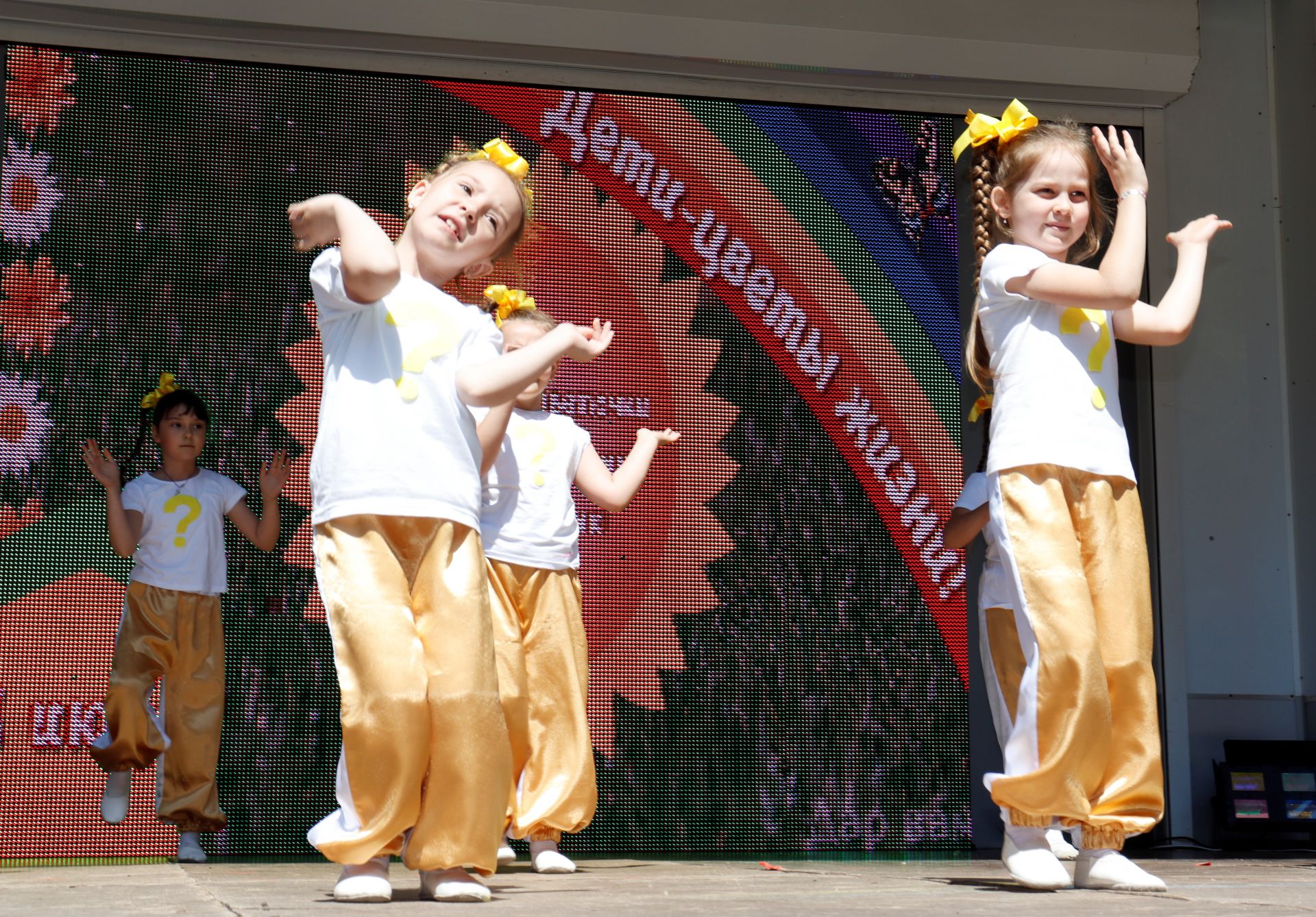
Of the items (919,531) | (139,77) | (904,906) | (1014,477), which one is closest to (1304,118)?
(919,531)

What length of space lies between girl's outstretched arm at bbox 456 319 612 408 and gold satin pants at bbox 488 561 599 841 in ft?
4.06

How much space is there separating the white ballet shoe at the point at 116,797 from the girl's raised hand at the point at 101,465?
32.4 inches

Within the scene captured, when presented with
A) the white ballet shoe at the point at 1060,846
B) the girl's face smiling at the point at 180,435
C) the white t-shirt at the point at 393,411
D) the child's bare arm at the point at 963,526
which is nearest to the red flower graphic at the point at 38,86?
the girl's face smiling at the point at 180,435

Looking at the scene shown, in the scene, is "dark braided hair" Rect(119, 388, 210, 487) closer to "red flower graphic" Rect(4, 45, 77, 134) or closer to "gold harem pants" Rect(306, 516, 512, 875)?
"red flower graphic" Rect(4, 45, 77, 134)

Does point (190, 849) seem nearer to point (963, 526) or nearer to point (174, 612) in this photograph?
point (174, 612)

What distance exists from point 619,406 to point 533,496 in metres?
1.21

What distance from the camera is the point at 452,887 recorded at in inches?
94.0

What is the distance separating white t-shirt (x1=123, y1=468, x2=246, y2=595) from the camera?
4516 millimetres

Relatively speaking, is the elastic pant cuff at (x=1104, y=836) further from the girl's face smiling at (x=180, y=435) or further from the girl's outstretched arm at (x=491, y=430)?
the girl's face smiling at (x=180, y=435)

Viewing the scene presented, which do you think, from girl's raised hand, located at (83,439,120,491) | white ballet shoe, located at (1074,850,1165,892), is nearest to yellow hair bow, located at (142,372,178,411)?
girl's raised hand, located at (83,439,120,491)

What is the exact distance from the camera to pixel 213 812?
4449mm

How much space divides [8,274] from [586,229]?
5.85ft

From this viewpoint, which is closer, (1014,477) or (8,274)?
(1014,477)

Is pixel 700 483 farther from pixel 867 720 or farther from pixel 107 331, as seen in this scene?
pixel 107 331
